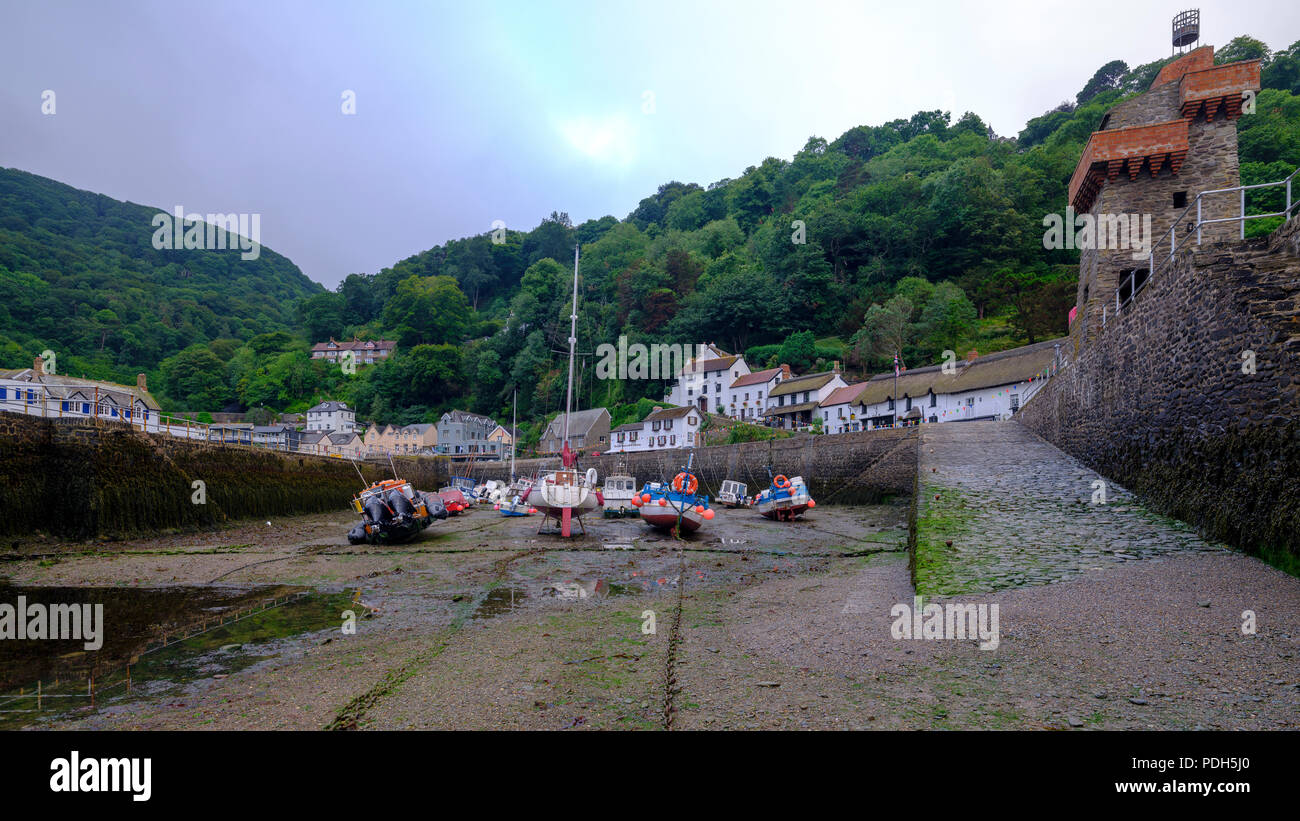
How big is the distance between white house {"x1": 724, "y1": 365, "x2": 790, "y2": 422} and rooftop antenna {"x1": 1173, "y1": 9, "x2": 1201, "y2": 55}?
126 feet

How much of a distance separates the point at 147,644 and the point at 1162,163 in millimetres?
28443

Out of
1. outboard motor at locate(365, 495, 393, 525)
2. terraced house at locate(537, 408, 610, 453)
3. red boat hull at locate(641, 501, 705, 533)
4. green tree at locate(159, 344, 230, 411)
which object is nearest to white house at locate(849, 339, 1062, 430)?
red boat hull at locate(641, 501, 705, 533)

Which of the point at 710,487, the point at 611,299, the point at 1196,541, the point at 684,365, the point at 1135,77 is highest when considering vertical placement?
the point at 1135,77

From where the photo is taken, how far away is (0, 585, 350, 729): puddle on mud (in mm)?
6139

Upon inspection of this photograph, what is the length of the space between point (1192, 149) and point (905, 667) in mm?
23137

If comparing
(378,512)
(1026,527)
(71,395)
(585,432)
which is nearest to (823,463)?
(1026,527)

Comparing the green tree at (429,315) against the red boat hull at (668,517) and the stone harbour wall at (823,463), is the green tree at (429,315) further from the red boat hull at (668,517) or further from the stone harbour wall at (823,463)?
the red boat hull at (668,517)

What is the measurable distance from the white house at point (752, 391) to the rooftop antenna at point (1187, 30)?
126 feet

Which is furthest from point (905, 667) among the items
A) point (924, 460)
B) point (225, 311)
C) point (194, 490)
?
point (225, 311)

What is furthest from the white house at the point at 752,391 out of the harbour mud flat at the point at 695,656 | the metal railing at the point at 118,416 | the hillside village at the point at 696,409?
the harbour mud flat at the point at 695,656

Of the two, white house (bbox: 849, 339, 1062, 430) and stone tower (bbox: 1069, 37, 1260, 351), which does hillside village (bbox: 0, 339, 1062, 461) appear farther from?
stone tower (bbox: 1069, 37, 1260, 351)

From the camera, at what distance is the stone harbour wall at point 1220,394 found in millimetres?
6863
